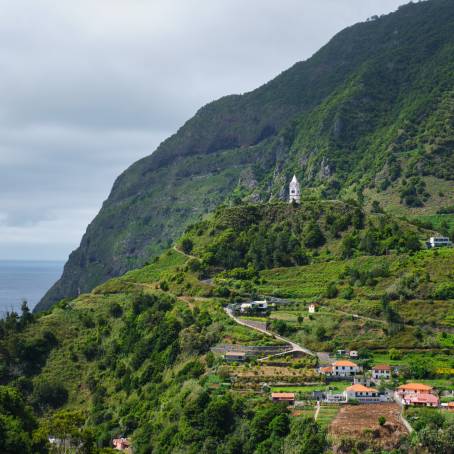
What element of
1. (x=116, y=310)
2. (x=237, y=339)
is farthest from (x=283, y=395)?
(x=116, y=310)

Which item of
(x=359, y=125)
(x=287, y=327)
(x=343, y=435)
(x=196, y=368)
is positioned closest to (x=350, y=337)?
(x=287, y=327)

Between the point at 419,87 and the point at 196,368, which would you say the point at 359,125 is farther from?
the point at 196,368

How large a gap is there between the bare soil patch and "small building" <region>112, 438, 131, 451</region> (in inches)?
932

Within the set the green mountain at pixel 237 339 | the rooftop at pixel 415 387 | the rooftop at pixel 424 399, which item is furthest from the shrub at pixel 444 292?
the rooftop at pixel 424 399

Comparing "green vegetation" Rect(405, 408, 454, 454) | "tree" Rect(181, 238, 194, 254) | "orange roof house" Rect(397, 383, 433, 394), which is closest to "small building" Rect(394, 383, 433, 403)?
"orange roof house" Rect(397, 383, 433, 394)

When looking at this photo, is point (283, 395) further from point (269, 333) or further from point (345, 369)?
point (269, 333)

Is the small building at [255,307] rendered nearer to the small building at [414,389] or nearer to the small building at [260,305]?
the small building at [260,305]

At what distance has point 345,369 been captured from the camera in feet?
258

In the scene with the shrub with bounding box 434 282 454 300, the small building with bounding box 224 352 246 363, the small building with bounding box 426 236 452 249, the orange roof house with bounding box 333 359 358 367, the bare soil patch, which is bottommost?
the bare soil patch

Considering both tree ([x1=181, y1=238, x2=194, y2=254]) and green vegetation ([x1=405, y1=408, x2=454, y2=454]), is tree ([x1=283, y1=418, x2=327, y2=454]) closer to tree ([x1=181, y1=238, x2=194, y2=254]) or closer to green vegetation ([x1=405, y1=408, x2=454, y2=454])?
green vegetation ([x1=405, y1=408, x2=454, y2=454])

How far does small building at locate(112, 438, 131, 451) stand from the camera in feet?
269

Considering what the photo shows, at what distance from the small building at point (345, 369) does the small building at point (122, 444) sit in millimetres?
21326

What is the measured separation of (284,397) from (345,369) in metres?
8.72

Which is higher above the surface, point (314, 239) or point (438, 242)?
point (314, 239)
